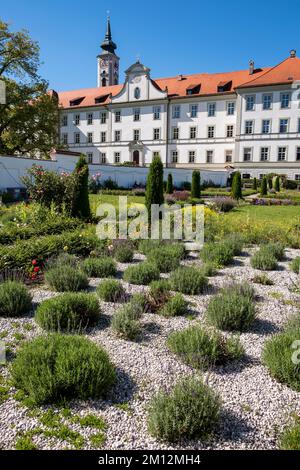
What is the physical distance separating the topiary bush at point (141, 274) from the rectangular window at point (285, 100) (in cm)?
3534

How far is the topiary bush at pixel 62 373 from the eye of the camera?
9.54ft

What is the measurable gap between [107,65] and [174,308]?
6465cm

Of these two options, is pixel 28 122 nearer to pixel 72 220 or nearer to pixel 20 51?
pixel 20 51

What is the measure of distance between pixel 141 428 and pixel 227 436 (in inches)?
24.1

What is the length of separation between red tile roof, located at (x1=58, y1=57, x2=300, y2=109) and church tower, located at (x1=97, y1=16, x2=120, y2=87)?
13.6m

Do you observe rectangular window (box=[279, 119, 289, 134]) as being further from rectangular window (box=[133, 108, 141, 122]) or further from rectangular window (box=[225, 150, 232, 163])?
rectangular window (box=[133, 108, 141, 122])

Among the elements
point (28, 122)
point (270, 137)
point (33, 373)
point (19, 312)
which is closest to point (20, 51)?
point (28, 122)

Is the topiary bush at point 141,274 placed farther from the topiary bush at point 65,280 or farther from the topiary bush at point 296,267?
the topiary bush at point 296,267

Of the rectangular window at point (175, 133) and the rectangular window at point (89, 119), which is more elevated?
the rectangular window at point (89, 119)

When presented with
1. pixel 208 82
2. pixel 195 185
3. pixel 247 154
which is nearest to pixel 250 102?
pixel 247 154

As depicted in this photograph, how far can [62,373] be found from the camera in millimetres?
2939

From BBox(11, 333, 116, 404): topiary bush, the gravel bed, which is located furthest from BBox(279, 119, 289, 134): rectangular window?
BBox(11, 333, 116, 404): topiary bush

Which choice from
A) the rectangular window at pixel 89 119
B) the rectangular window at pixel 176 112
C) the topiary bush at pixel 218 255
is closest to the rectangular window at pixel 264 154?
A: the rectangular window at pixel 176 112
